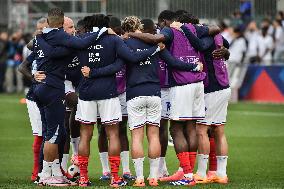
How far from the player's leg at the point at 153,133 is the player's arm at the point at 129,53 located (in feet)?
2.09

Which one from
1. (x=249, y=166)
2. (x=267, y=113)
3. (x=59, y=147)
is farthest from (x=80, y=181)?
(x=267, y=113)

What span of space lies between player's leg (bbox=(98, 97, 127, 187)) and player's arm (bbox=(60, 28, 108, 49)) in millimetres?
901

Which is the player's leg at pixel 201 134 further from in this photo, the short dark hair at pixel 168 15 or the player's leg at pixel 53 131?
the player's leg at pixel 53 131

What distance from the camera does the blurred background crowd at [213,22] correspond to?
35125mm

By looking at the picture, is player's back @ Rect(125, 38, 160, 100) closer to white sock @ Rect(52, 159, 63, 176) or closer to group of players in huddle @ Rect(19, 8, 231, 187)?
group of players in huddle @ Rect(19, 8, 231, 187)

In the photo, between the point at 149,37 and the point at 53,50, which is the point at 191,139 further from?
the point at 53,50

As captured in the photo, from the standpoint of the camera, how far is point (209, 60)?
16.5 metres

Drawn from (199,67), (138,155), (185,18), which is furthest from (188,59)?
(138,155)

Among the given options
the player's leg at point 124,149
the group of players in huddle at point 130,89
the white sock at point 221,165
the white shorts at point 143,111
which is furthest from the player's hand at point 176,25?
the white sock at point 221,165

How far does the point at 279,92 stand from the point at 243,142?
10841 millimetres

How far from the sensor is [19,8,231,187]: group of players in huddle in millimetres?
15531

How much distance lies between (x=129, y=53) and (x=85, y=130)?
137 centimetres

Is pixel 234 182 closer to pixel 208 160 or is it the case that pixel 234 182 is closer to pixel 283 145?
pixel 208 160

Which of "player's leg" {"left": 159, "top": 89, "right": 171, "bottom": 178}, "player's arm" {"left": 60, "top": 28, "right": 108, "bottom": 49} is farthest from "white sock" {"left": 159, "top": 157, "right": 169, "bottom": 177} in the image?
"player's arm" {"left": 60, "top": 28, "right": 108, "bottom": 49}
